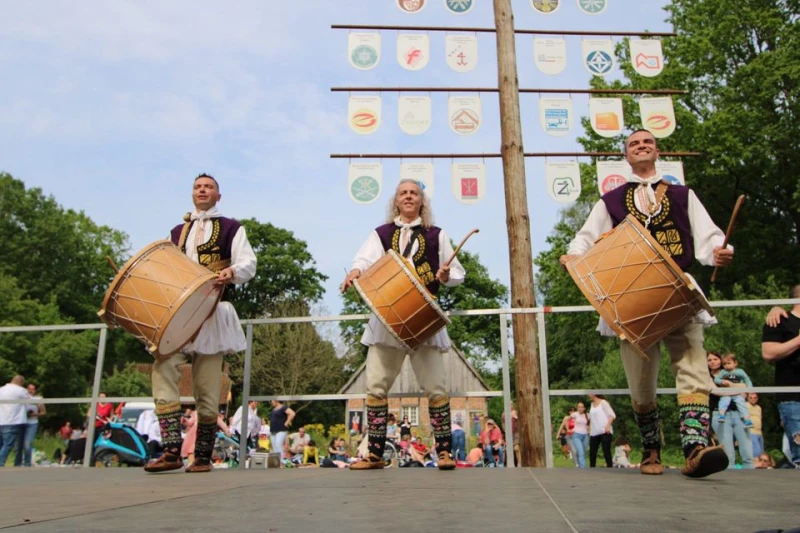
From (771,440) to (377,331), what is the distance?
14997mm

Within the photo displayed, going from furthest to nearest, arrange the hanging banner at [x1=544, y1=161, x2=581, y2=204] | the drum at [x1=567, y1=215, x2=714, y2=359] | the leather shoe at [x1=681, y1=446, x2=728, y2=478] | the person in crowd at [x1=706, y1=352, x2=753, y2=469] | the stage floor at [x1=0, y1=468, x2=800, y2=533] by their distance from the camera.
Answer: the hanging banner at [x1=544, y1=161, x2=581, y2=204], the person in crowd at [x1=706, y1=352, x2=753, y2=469], the drum at [x1=567, y1=215, x2=714, y2=359], the leather shoe at [x1=681, y1=446, x2=728, y2=478], the stage floor at [x1=0, y1=468, x2=800, y2=533]

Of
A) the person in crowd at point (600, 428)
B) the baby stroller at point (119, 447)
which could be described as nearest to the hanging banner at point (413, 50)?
the person in crowd at point (600, 428)

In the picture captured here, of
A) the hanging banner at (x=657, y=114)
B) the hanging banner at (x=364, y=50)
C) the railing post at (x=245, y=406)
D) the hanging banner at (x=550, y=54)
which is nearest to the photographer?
the railing post at (x=245, y=406)

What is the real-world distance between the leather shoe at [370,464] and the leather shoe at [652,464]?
1.59m

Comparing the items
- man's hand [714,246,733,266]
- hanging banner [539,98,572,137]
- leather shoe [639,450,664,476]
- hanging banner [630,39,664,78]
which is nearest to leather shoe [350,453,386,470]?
leather shoe [639,450,664,476]

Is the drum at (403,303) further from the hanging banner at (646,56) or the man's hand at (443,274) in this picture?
the hanging banner at (646,56)

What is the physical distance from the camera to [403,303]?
419cm

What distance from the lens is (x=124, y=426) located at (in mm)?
11883

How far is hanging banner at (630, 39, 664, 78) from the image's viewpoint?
9.42 meters

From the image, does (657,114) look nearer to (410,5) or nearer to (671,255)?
(410,5)

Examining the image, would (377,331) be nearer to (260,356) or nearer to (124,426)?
A: (124,426)

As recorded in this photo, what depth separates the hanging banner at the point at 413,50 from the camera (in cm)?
880

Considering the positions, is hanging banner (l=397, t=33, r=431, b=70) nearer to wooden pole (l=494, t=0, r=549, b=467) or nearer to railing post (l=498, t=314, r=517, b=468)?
wooden pole (l=494, t=0, r=549, b=467)

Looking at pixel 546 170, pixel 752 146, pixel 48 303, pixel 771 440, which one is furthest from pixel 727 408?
pixel 48 303
